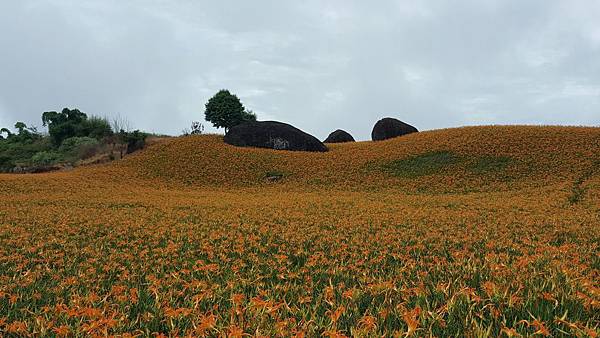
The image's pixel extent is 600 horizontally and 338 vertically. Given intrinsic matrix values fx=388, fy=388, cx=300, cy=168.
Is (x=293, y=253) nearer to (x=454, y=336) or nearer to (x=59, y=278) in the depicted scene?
(x=59, y=278)

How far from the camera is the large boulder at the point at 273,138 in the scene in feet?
136

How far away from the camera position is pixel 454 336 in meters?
2.87

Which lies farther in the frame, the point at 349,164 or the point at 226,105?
the point at 226,105

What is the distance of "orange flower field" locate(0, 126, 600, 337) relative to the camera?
3.18 m

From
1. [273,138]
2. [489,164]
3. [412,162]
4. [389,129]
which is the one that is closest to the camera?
[489,164]

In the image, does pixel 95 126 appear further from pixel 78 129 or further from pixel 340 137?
pixel 340 137

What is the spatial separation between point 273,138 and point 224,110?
2274 cm

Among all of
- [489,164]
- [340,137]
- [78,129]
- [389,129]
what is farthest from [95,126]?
[489,164]

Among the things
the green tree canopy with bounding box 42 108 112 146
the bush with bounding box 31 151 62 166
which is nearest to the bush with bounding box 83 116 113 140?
the green tree canopy with bounding box 42 108 112 146

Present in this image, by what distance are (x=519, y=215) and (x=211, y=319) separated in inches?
562

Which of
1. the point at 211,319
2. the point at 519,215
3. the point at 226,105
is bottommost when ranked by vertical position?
the point at 519,215

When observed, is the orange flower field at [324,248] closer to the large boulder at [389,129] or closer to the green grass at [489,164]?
the green grass at [489,164]

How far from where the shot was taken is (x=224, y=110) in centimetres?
6188

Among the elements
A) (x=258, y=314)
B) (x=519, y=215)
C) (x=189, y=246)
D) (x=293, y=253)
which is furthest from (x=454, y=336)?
(x=519, y=215)
